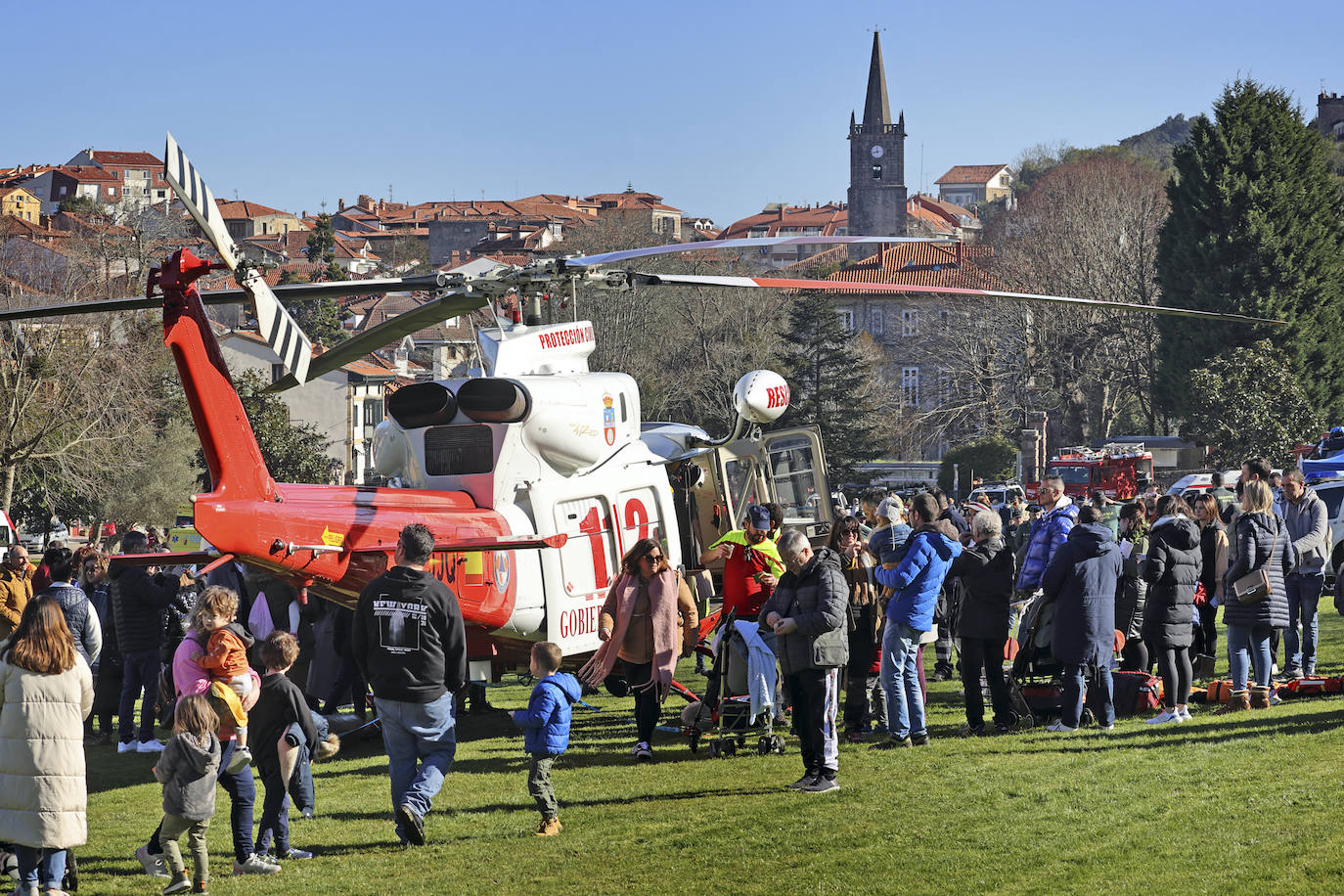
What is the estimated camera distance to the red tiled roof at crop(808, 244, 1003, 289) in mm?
72562

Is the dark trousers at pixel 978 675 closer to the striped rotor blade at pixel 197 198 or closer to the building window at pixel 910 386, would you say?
the striped rotor blade at pixel 197 198

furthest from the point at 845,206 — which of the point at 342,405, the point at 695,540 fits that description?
the point at 695,540

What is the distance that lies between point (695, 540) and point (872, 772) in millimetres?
4927

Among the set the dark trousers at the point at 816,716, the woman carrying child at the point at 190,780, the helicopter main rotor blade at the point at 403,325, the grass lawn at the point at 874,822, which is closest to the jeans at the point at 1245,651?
the grass lawn at the point at 874,822

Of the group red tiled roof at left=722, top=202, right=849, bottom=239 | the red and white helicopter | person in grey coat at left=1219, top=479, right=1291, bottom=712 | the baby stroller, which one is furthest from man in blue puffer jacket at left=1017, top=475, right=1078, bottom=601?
red tiled roof at left=722, top=202, right=849, bottom=239

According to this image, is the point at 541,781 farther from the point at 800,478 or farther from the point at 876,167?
the point at 876,167

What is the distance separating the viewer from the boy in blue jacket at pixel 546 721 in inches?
314

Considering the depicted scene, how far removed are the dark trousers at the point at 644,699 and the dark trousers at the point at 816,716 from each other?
175cm

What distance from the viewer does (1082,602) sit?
9.93 metres

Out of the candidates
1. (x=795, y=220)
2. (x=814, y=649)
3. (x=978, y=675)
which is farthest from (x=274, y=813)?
(x=795, y=220)

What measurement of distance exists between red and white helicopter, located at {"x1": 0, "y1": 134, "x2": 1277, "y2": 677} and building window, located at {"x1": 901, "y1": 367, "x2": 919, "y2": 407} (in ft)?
183

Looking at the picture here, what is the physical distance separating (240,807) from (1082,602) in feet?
18.6

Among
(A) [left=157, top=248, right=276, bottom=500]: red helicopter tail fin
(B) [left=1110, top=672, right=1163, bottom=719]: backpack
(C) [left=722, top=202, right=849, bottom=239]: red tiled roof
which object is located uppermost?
(C) [left=722, top=202, right=849, bottom=239]: red tiled roof

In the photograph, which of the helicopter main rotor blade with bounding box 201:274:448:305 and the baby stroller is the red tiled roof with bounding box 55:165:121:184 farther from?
the baby stroller
